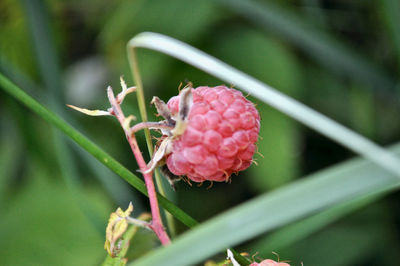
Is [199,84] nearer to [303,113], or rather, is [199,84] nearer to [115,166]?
[115,166]

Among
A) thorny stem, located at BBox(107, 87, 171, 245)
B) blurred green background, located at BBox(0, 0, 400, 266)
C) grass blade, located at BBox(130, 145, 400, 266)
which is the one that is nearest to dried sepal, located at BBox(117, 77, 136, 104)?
thorny stem, located at BBox(107, 87, 171, 245)

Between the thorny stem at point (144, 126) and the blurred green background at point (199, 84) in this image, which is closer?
the thorny stem at point (144, 126)

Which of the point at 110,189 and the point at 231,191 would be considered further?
the point at 231,191

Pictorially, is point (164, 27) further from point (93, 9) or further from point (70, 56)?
point (70, 56)

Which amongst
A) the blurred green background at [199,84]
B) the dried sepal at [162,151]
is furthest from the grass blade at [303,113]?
the blurred green background at [199,84]

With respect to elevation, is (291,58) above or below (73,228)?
above

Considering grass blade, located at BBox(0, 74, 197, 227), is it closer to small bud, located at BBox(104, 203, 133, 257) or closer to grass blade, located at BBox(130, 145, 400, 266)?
small bud, located at BBox(104, 203, 133, 257)

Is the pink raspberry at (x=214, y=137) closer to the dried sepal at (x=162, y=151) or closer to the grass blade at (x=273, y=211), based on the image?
the dried sepal at (x=162, y=151)

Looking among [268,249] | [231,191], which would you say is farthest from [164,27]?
[268,249]
